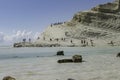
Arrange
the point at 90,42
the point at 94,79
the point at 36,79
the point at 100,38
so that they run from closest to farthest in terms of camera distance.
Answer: the point at 94,79 → the point at 36,79 → the point at 90,42 → the point at 100,38

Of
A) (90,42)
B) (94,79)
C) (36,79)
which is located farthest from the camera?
(90,42)

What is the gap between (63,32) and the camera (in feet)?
646

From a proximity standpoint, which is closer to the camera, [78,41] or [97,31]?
[78,41]

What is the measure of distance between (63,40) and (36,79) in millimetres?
150106

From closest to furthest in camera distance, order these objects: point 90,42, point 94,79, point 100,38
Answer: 1. point 94,79
2. point 90,42
3. point 100,38

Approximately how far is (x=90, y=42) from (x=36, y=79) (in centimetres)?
14519

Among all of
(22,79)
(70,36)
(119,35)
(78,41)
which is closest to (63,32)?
(70,36)

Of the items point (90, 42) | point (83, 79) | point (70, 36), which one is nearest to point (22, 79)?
point (83, 79)

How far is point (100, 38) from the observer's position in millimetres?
186000

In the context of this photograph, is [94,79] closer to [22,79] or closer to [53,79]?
[53,79]

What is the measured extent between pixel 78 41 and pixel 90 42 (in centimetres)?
819

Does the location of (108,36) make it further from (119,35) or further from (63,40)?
(63,40)

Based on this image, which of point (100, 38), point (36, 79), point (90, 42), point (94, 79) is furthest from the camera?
point (100, 38)

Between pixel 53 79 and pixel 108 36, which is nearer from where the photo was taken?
pixel 53 79
